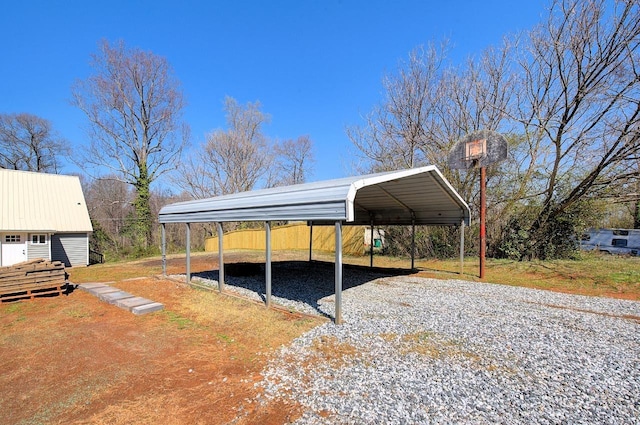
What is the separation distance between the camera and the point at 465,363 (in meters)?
3.48

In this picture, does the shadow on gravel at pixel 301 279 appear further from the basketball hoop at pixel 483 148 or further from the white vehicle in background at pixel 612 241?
the white vehicle in background at pixel 612 241

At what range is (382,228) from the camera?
16.0 meters

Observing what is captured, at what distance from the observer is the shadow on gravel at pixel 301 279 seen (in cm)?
704

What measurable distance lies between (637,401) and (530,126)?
1210 centimetres

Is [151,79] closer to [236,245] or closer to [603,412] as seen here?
[236,245]

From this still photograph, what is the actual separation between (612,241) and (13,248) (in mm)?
25930

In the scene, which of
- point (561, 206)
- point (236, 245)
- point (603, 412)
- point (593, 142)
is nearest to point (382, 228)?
point (561, 206)

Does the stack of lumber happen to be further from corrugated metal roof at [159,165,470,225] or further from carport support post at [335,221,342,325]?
carport support post at [335,221,342,325]

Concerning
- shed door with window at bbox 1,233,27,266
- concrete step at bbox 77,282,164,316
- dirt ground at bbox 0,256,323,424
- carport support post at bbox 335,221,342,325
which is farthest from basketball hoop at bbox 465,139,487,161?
shed door with window at bbox 1,233,27,266

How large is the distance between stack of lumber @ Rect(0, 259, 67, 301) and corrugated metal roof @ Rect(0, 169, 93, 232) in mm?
9016

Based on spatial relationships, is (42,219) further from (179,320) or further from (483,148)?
(483,148)

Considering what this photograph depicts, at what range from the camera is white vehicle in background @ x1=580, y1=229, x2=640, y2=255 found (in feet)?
38.5

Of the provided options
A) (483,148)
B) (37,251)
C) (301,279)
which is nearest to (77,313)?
(301,279)

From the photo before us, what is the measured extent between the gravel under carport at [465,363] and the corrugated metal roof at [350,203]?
1.81 m
